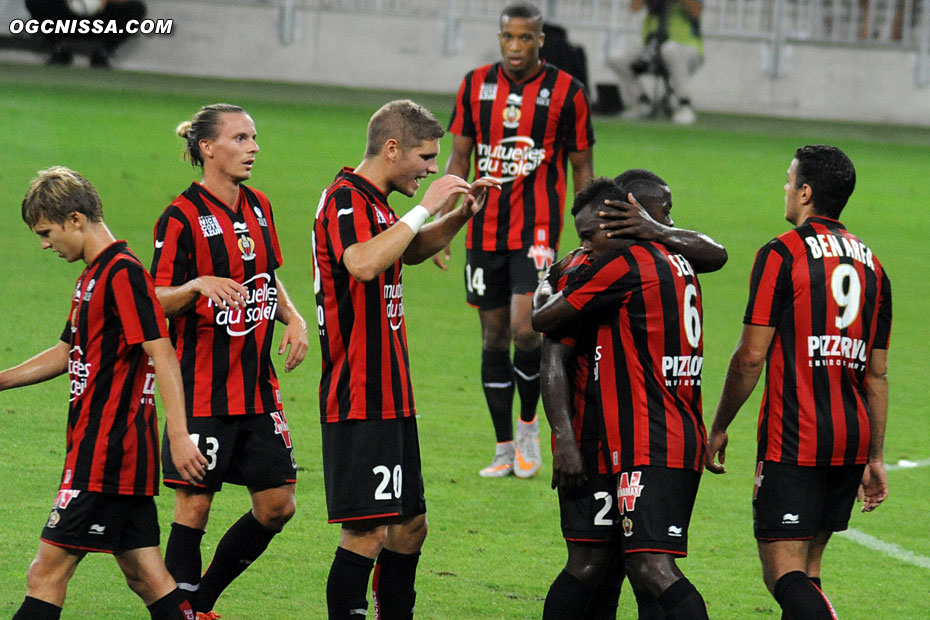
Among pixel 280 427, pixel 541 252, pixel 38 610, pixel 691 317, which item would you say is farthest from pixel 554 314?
pixel 541 252

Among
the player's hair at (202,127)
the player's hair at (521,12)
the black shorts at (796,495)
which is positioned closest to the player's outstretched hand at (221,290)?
the player's hair at (202,127)

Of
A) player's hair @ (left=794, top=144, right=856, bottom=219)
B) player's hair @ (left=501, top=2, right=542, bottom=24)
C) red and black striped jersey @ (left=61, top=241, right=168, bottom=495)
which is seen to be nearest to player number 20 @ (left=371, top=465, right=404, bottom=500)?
red and black striped jersey @ (left=61, top=241, right=168, bottom=495)

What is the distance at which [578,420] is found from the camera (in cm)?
457

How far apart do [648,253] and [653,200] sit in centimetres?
32

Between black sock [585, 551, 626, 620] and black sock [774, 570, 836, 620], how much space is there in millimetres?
542

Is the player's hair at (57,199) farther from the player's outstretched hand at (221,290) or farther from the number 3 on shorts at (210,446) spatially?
the number 3 on shorts at (210,446)

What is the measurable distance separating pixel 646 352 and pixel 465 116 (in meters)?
3.54

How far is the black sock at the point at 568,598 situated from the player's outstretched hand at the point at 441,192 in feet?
4.29

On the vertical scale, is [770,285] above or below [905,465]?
above

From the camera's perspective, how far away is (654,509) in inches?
170

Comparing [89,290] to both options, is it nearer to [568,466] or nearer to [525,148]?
[568,466]

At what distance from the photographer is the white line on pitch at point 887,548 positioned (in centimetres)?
619

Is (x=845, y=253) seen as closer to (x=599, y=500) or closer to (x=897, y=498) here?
(x=599, y=500)

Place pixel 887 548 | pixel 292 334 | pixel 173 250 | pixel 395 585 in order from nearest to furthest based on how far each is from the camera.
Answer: pixel 395 585, pixel 173 250, pixel 292 334, pixel 887 548
